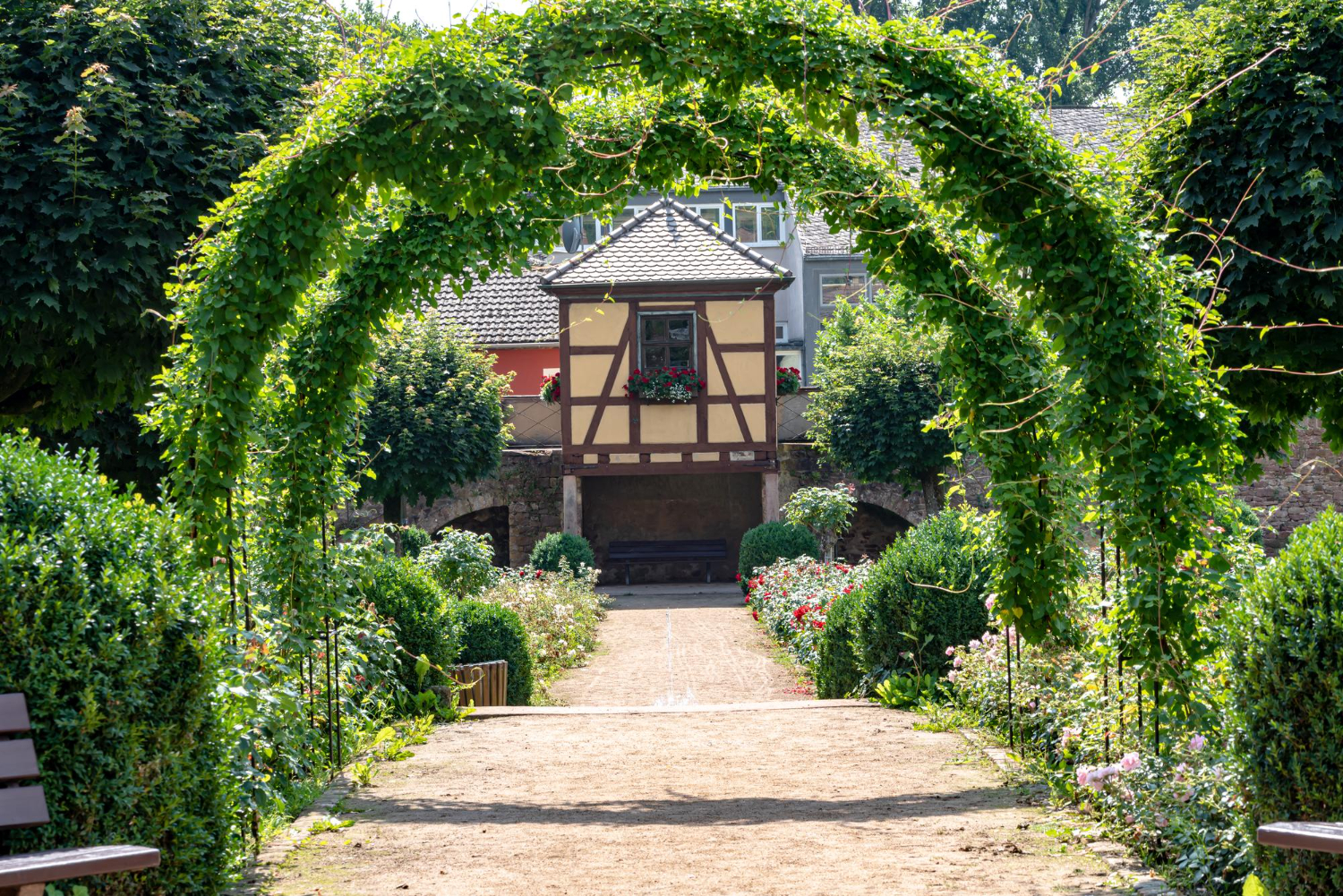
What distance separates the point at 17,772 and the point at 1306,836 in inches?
121

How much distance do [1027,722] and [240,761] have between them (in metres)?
3.74

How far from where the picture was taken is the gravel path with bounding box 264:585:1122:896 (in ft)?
13.9

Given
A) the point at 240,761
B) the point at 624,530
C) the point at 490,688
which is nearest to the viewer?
the point at 240,761

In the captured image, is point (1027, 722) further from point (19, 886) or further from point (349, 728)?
point (19, 886)

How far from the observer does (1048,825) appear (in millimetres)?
4781

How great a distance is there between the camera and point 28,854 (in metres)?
2.99

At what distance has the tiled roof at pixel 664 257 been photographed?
19.0m

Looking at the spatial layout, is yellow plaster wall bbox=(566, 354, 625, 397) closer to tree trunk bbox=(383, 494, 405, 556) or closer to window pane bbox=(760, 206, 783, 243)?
tree trunk bbox=(383, 494, 405, 556)

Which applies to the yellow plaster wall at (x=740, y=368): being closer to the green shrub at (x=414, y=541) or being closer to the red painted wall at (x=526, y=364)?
the red painted wall at (x=526, y=364)

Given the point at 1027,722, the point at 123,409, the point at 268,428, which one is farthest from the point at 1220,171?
the point at 123,409

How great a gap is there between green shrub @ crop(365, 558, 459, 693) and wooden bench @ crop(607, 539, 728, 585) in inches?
513

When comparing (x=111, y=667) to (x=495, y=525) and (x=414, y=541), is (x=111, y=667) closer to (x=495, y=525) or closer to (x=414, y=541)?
(x=414, y=541)

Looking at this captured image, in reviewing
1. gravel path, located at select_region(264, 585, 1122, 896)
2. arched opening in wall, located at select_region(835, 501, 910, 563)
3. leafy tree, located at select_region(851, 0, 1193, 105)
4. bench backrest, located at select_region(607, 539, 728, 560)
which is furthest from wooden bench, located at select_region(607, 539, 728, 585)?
leafy tree, located at select_region(851, 0, 1193, 105)

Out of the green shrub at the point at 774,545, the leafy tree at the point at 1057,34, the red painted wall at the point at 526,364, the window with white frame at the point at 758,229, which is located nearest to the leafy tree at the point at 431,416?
the green shrub at the point at 774,545
